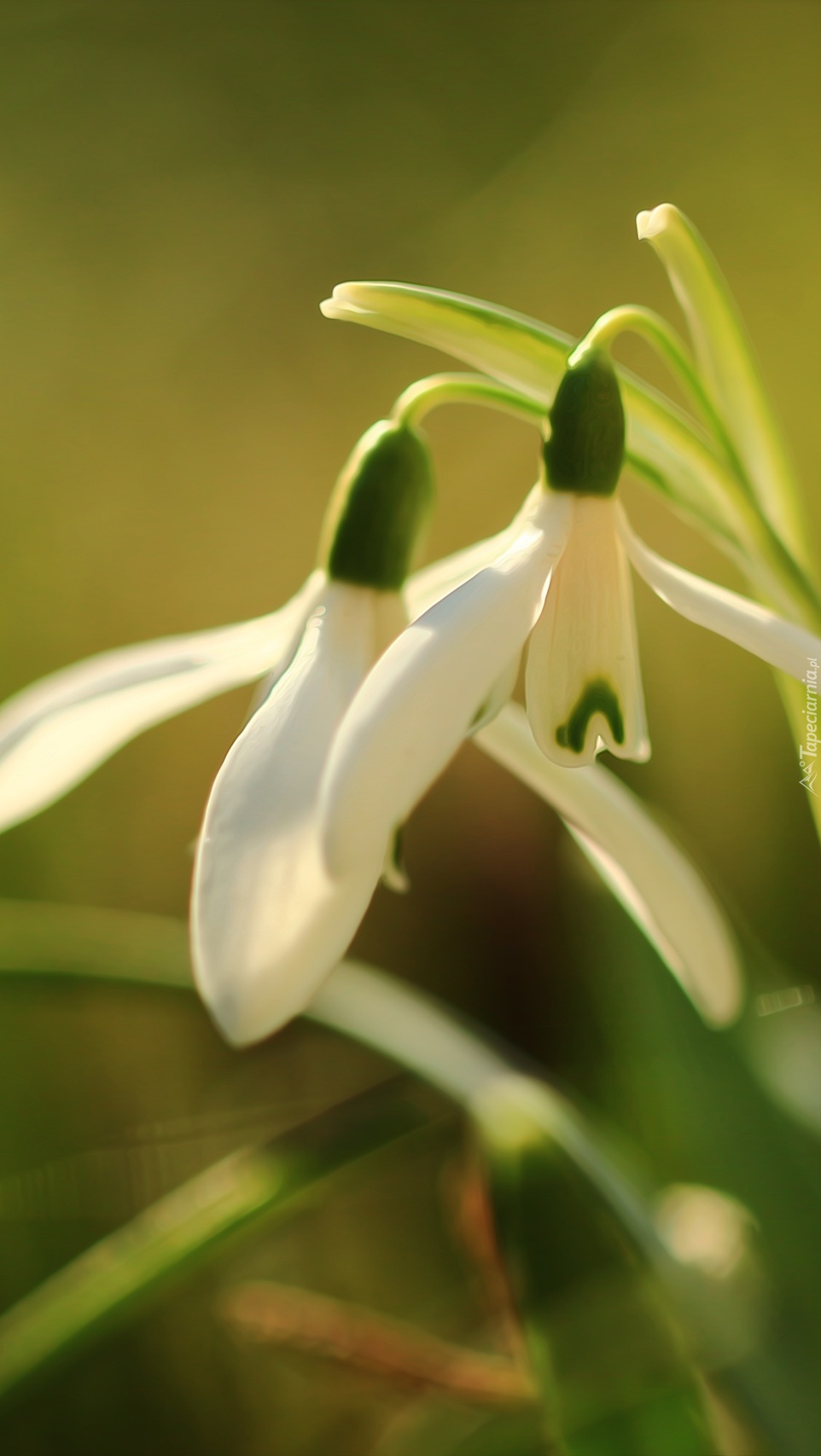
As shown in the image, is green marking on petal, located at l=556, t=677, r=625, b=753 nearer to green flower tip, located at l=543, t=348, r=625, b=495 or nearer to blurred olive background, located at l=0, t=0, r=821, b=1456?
green flower tip, located at l=543, t=348, r=625, b=495

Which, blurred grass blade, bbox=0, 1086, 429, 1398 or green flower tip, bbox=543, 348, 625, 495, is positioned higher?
green flower tip, bbox=543, 348, 625, 495

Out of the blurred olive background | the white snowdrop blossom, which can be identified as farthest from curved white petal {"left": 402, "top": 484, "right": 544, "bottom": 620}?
the blurred olive background

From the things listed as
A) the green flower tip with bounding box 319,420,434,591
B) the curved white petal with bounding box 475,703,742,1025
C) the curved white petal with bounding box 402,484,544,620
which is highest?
the green flower tip with bounding box 319,420,434,591

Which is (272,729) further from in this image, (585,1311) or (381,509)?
(585,1311)

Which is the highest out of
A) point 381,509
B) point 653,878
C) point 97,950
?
point 381,509

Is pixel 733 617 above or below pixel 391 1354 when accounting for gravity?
above

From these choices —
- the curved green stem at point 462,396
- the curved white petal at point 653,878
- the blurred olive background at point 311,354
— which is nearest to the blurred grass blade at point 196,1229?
the curved white petal at point 653,878

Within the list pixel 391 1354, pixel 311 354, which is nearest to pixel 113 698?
pixel 391 1354
